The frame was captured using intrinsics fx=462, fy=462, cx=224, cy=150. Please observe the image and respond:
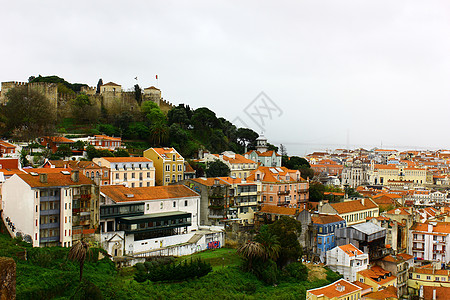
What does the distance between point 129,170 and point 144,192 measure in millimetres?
8323

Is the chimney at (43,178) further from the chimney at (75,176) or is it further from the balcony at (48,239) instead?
the balcony at (48,239)

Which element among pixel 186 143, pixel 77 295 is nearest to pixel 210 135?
pixel 186 143

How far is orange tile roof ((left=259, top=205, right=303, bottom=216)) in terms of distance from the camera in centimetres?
4384

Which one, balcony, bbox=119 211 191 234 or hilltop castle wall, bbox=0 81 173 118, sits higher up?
hilltop castle wall, bbox=0 81 173 118

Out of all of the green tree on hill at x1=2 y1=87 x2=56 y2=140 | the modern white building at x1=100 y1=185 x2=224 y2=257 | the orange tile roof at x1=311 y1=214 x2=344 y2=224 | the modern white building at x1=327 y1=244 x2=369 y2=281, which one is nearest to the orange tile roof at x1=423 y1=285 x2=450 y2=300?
the modern white building at x1=327 y1=244 x2=369 y2=281

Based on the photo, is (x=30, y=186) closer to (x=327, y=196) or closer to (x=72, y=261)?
(x=72, y=261)

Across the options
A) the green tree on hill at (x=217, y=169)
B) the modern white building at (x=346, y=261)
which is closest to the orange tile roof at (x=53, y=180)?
the modern white building at (x=346, y=261)

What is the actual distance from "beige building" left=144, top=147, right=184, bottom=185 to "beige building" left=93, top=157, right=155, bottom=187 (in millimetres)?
1730

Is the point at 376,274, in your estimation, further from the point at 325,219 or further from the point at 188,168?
the point at 188,168

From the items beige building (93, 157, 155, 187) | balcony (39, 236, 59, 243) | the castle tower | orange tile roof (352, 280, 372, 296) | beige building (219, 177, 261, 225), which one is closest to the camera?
balcony (39, 236, 59, 243)

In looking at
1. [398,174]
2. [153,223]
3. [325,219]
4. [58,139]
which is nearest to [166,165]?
[58,139]

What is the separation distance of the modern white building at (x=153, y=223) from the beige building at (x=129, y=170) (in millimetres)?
6513

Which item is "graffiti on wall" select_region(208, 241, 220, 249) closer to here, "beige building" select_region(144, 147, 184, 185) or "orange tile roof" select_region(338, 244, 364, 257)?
"orange tile roof" select_region(338, 244, 364, 257)

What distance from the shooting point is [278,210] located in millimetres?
44844
